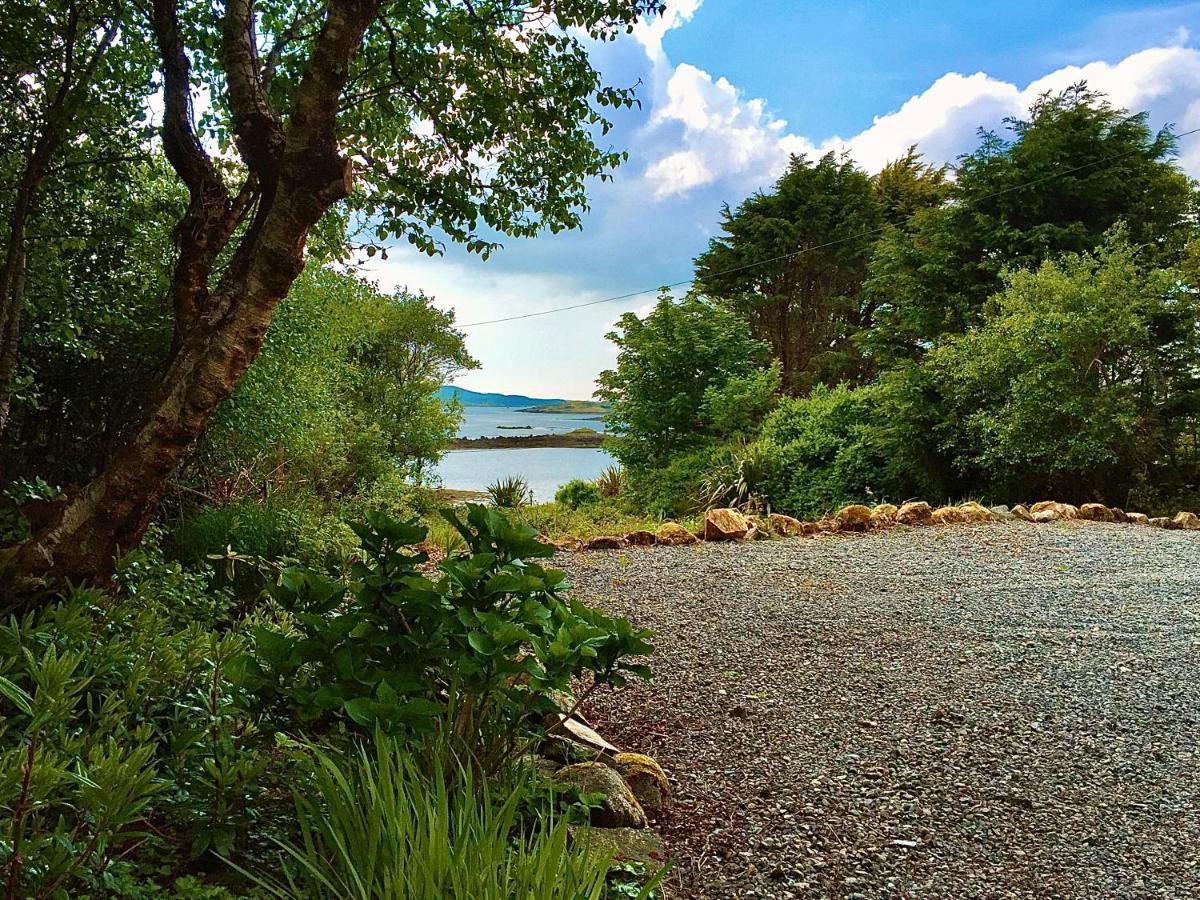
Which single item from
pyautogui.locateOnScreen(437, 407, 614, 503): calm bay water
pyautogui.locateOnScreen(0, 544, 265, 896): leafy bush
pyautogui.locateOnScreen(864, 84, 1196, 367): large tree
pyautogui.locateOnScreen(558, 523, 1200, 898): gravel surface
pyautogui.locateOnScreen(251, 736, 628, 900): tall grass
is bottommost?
pyautogui.locateOnScreen(558, 523, 1200, 898): gravel surface

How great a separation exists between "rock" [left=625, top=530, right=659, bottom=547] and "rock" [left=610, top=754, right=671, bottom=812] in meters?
3.32

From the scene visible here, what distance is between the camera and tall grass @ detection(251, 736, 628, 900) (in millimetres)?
908

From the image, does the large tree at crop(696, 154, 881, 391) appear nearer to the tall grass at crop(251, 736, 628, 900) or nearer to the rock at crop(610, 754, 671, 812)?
the rock at crop(610, 754, 671, 812)

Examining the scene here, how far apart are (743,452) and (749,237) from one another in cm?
795

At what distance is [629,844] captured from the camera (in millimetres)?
1485

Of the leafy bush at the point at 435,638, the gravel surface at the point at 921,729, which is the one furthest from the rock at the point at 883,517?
the leafy bush at the point at 435,638

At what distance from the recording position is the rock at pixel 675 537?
16.9 feet

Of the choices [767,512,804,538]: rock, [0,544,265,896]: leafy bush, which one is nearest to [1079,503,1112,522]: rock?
[767,512,804,538]: rock

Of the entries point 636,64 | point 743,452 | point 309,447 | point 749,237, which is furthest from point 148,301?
point 749,237

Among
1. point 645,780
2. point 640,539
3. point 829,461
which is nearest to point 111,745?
point 645,780

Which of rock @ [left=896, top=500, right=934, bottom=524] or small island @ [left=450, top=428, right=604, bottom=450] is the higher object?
small island @ [left=450, top=428, right=604, bottom=450]

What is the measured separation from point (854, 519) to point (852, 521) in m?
Answer: 0.04

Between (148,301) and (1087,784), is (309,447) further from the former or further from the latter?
(1087,784)

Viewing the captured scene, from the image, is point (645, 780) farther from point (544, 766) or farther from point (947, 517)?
point (947, 517)
